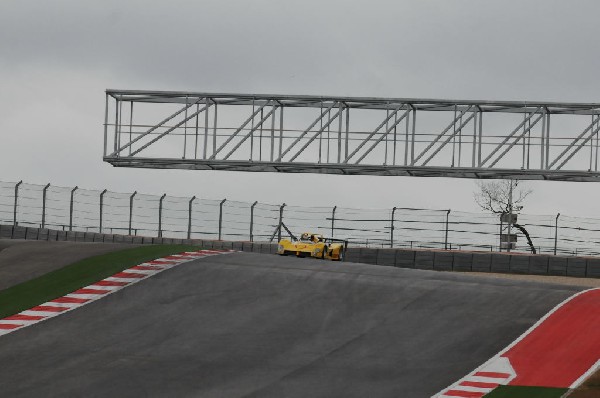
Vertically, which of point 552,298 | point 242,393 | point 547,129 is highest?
point 547,129

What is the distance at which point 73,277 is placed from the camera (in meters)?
27.2

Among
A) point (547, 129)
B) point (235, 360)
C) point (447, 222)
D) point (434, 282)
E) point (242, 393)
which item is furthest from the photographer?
point (447, 222)

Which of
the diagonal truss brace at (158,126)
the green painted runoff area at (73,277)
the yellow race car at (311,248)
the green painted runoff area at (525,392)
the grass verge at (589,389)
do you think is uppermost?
the diagonal truss brace at (158,126)

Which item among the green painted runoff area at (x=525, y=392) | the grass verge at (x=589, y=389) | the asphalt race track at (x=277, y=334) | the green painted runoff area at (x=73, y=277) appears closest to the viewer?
the grass verge at (x=589, y=389)

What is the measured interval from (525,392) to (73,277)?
1344 cm

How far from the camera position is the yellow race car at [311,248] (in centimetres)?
3384

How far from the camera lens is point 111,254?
2966cm

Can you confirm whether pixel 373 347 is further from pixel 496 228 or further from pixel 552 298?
pixel 496 228

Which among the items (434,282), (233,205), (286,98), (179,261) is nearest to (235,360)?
(434,282)

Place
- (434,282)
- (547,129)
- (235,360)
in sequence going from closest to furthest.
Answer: (235,360)
(434,282)
(547,129)

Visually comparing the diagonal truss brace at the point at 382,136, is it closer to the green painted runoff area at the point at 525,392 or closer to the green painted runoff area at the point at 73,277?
the green painted runoff area at the point at 73,277

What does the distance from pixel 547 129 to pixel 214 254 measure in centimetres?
1490

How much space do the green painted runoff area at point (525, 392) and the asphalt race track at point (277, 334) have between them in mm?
956

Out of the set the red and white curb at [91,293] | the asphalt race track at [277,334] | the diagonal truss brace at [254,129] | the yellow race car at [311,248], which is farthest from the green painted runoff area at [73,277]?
the diagonal truss brace at [254,129]
